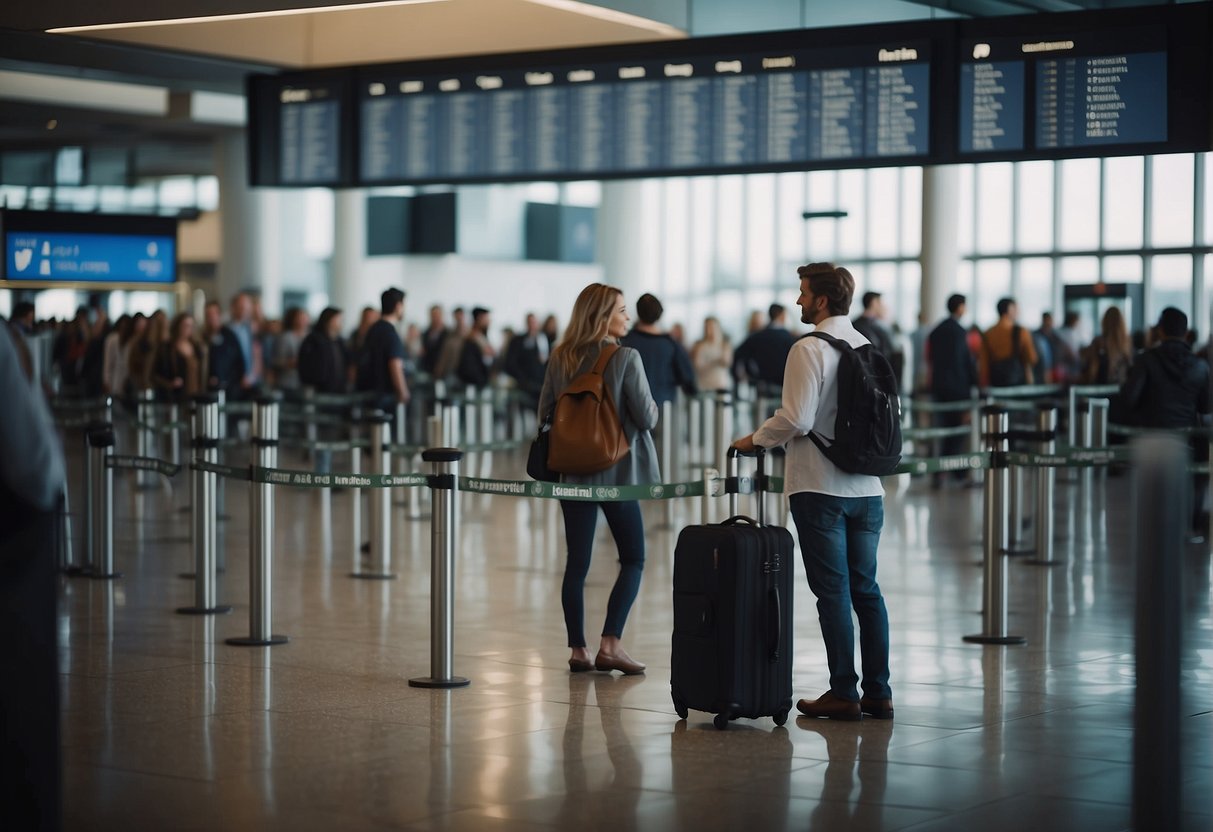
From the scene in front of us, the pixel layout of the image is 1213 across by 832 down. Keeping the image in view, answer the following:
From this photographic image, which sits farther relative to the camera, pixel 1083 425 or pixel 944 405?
pixel 944 405

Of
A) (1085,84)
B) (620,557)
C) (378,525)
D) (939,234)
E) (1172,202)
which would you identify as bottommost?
(378,525)

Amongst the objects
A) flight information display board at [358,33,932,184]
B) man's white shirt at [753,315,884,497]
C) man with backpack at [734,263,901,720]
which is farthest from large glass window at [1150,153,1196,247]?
man's white shirt at [753,315,884,497]

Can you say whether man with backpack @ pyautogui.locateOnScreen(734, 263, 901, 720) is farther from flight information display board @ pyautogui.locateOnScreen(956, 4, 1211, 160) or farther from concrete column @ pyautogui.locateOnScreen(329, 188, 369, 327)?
concrete column @ pyautogui.locateOnScreen(329, 188, 369, 327)

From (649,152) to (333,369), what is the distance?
6.77 metres

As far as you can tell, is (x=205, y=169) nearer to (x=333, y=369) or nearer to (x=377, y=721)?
(x=333, y=369)

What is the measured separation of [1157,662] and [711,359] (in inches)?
679

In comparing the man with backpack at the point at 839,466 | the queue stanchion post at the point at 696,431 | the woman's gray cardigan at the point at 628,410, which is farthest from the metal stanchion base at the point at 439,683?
the queue stanchion post at the point at 696,431

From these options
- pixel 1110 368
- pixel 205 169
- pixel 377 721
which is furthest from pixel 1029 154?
pixel 205 169

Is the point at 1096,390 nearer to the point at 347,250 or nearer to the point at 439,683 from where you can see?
the point at 439,683

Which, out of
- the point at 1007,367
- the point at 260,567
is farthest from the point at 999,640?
the point at 1007,367

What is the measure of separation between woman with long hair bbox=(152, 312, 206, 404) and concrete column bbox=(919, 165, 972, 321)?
10.5 meters

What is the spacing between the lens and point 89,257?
14312mm

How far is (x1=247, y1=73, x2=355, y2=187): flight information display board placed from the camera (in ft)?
38.1

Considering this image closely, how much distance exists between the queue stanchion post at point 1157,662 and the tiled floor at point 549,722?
3.70ft
